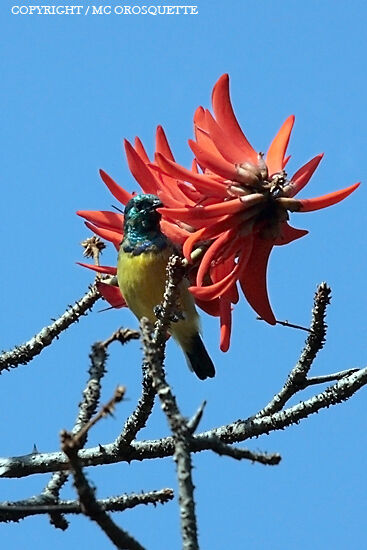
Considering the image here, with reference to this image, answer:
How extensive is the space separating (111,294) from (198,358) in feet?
3.92

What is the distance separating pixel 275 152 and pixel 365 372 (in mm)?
779

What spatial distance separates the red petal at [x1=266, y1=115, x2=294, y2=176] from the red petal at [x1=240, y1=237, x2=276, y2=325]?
0.25 meters

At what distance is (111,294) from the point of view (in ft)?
12.0

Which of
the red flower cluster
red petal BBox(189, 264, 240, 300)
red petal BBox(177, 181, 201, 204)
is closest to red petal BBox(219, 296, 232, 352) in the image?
the red flower cluster

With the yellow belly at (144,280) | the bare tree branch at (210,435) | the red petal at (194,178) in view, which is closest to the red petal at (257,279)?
the red petal at (194,178)

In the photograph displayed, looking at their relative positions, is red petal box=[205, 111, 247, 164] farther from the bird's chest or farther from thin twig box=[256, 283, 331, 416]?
the bird's chest

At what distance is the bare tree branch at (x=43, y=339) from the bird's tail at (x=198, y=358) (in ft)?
3.97

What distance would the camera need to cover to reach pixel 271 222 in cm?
318

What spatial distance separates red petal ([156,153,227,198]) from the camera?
309 cm

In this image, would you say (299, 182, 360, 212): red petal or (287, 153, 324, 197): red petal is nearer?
(299, 182, 360, 212): red petal

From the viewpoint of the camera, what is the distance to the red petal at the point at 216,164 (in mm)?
3123

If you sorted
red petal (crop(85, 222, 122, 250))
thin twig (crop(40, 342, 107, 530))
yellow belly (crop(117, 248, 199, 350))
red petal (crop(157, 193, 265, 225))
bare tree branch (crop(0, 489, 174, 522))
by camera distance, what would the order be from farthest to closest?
yellow belly (crop(117, 248, 199, 350)) < red petal (crop(85, 222, 122, 250)) < red petal (crop(157, 193, 265, 225)) < bare tree branch (crop(0, 489, 174, 522)) < thin twig (crop(40, 342, 107, 530))

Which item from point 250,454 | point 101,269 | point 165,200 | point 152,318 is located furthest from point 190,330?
point 250,454

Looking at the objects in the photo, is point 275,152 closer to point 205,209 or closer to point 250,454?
point 205,209
